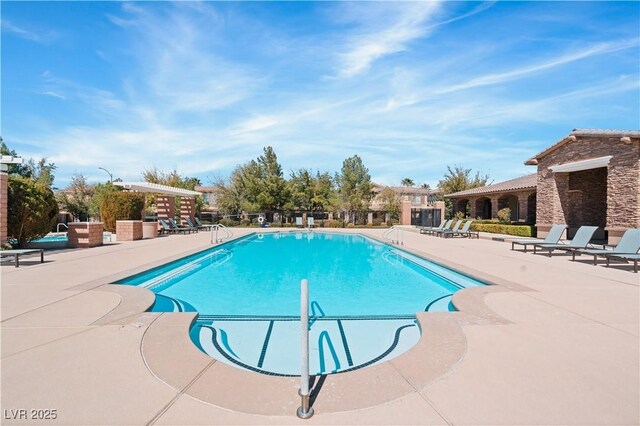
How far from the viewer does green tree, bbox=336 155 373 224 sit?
31812mm

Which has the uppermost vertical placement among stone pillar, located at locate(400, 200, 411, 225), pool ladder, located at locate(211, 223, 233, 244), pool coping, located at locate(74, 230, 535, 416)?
stone pillar, located at locate(400, 200, 411, 225)

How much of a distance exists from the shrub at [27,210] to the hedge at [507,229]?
2257cm

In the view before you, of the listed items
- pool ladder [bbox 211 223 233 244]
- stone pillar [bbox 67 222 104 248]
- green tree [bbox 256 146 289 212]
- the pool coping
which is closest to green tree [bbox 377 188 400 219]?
green tree [bbox 256 146 289 212]

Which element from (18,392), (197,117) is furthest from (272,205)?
(18,392)

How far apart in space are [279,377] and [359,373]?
74 centimetres

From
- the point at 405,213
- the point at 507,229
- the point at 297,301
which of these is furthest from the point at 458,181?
the point at 297,301

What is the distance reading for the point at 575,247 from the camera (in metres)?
11.0

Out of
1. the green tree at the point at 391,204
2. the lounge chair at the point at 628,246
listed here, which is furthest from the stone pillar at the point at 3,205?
the green tree at the point at 391,204

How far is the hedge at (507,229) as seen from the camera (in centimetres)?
1881

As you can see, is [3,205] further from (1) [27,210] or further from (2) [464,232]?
(2) [464,232]

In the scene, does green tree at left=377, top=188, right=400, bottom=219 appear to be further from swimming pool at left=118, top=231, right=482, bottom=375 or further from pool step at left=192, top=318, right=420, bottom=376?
pool step at left=192, top=318, right=420, bottom=376

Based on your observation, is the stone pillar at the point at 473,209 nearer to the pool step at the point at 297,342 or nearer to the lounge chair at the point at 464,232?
the lounge chair at the point at 464,232

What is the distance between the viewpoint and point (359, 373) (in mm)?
3127

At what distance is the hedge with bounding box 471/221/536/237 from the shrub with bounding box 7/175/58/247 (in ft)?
74.0
